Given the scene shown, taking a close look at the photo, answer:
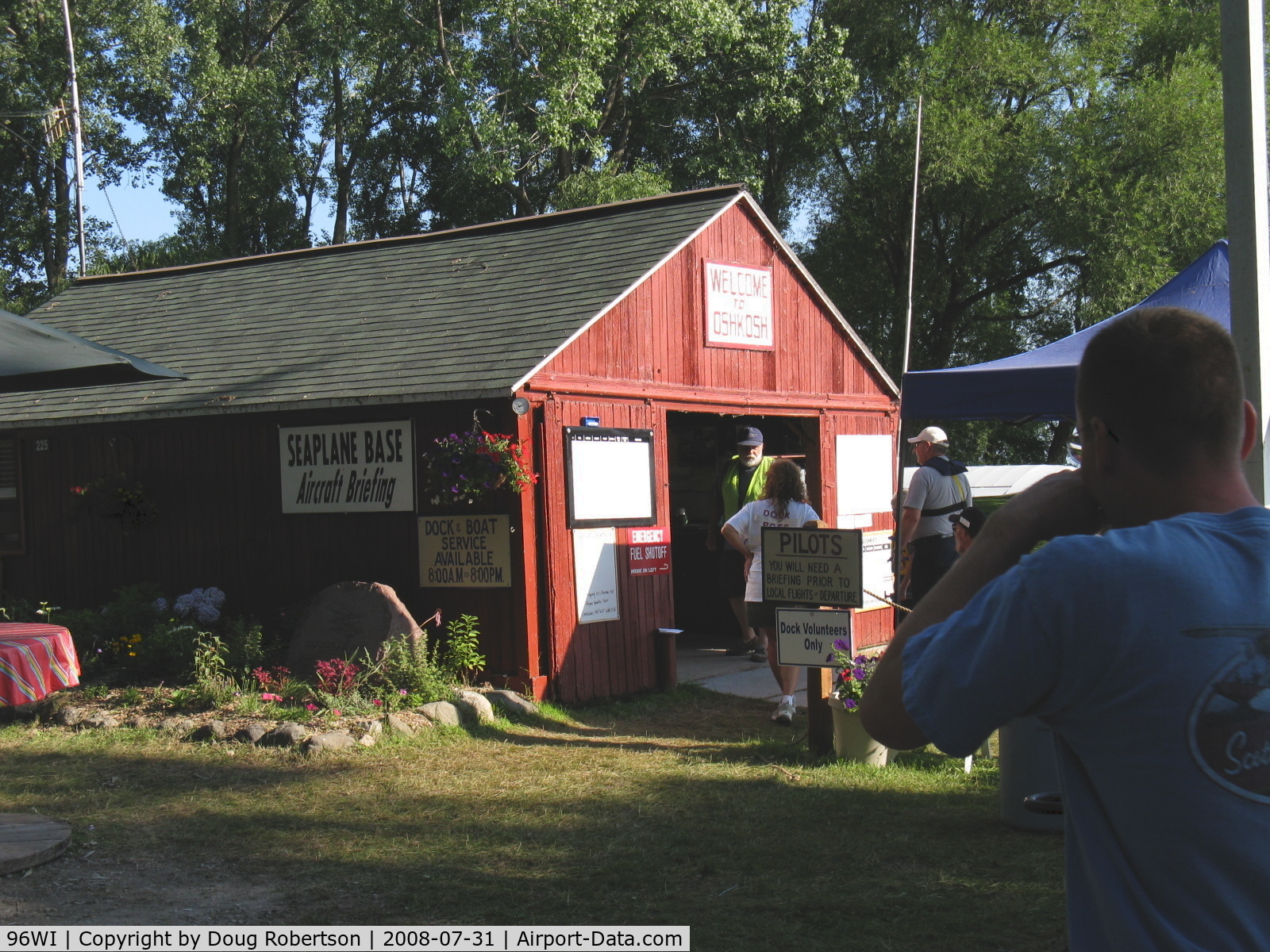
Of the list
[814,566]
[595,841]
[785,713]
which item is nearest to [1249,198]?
[814,566]

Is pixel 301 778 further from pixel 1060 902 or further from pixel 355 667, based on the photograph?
pixel 1060 902

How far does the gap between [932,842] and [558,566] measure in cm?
438

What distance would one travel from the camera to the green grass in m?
4.91

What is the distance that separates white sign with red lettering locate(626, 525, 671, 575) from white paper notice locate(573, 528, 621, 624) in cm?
20

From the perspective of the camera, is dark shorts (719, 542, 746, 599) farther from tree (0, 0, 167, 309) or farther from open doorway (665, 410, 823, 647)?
tree (0, 0, 167, 309)

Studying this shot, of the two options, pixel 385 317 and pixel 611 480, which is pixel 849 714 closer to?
pixel 611 480

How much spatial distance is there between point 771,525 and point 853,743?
1.79 meters

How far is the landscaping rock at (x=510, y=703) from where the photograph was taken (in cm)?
902

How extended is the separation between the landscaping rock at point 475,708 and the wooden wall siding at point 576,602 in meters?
0.84

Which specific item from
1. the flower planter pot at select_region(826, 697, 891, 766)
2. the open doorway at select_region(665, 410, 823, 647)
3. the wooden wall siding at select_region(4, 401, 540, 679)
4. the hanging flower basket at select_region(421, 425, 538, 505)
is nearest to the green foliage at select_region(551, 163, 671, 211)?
the open doorway at select_region(665, 410, 823, 647)

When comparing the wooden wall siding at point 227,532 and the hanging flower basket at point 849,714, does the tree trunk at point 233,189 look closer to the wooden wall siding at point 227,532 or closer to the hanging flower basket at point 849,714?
the wooden wall siding at point 227,532

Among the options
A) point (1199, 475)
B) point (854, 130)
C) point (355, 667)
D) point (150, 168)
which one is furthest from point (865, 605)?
point (150, 168)

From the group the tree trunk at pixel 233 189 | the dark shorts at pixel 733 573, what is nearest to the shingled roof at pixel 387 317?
the dark shorts at pixel 733 573

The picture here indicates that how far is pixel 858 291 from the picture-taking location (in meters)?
28.3
